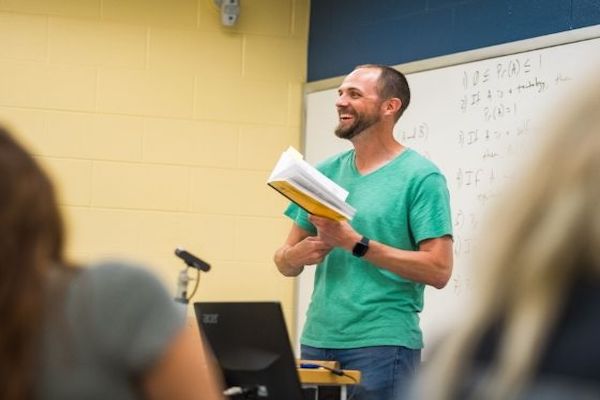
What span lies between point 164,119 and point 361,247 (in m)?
2.08

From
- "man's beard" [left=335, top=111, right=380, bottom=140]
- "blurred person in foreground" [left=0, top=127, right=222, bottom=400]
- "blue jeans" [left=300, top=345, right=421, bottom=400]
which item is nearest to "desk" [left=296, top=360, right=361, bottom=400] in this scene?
"blue jeans" [left=300, top=345, right=421, bottom=400]

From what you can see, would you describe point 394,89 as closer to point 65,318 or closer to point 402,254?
point 402,254

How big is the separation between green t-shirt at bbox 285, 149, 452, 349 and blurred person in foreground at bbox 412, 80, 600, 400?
260 cm

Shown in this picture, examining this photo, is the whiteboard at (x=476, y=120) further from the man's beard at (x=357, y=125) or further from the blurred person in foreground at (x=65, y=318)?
the blurred person in foreground at (x=65, y=318)

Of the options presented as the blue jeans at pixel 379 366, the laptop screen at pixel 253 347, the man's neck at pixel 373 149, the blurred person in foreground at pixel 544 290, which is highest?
the man's neck at pixel 373 149

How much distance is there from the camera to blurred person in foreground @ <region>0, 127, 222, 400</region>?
3.62 ft

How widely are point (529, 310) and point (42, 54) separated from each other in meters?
4.52

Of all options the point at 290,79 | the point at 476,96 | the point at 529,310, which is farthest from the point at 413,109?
the point at 529,310

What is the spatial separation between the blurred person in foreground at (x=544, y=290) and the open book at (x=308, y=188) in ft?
7.84

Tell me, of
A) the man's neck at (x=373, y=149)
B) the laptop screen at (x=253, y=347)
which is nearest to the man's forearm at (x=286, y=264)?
the man's neck at (x=373, y=149)

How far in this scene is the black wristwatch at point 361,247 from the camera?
3242 mm

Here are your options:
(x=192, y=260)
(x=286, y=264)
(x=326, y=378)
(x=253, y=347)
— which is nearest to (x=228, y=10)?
(x=192, y=260)

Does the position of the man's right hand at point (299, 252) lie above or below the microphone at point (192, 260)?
above

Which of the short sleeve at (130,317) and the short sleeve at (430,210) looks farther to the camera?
the short sleeve at (430,210)
